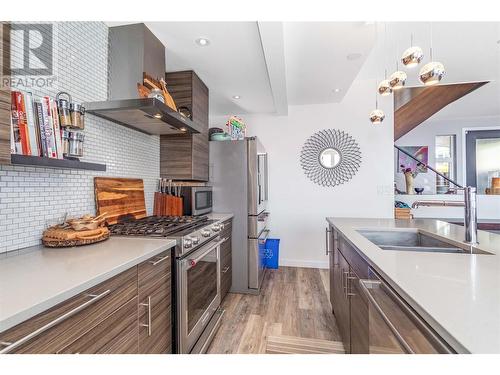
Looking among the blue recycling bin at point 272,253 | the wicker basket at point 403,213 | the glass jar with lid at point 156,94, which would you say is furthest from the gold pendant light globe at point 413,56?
the blue recycling bin at point 272,253

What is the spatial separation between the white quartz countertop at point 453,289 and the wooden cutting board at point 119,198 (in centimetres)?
174

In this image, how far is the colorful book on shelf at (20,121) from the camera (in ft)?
3.66

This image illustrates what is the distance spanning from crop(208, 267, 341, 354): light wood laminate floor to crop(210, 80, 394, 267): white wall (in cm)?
76

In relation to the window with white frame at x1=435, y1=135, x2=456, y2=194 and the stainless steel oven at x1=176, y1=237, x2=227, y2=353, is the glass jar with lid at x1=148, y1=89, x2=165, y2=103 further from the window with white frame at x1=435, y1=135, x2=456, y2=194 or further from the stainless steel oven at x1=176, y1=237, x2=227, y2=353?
the window with white frame at x1=435, y1=135, x2=456, y2=194

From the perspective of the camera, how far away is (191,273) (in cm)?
164

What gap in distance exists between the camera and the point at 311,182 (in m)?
3.87

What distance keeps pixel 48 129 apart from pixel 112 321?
1.02m

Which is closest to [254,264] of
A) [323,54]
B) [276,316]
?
[276,316]

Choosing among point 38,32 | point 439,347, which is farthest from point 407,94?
point 38,32

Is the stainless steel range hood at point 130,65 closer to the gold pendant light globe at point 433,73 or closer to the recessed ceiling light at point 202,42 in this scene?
the recessed ceiling light at point 202,42

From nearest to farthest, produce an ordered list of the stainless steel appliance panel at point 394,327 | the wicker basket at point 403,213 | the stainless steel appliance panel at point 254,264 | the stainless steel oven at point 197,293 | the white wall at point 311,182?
the stainless steel appliance panel at point 394,327
the stainless steel oven at point 197,293
the stainless steel appliance panel at point 254,264
the wicker basket at point 403,213
the white wall at point 311,182

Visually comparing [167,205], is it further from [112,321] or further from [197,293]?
[112,321]

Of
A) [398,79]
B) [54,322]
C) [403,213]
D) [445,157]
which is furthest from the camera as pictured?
[445,157]
